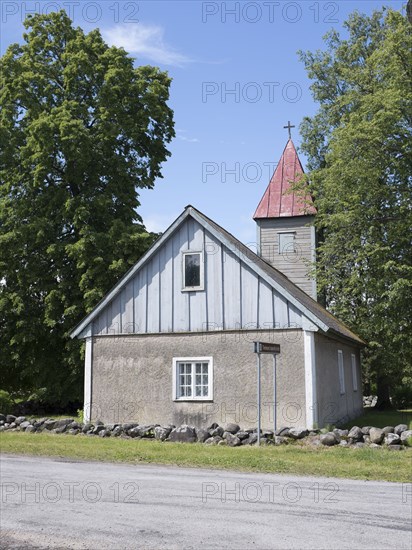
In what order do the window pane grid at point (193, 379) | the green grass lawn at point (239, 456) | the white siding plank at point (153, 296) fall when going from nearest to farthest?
1. the green grass lawn at point (239, 456)
2. the window pane grid at point (193, 379)
3. the white siding plank at point (153, 296)

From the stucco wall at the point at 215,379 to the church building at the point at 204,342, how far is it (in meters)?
0.03

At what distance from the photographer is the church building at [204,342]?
1689cm

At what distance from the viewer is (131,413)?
18.7 meters

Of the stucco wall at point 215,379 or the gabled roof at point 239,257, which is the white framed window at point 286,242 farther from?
the stucco wall at point 215,379

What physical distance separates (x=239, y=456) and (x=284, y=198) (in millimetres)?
16332

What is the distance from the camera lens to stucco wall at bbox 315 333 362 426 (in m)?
17.5

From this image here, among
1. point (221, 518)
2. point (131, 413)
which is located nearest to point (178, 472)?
point (221, 518)

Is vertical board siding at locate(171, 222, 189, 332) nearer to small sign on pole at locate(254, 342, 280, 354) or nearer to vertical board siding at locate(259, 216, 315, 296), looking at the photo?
small sign on pole at locate(254, 342, 280, 354)

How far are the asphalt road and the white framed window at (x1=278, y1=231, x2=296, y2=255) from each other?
15.9 meters

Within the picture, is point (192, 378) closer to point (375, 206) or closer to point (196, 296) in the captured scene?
point (196, 296)

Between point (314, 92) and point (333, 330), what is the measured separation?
20360mm
